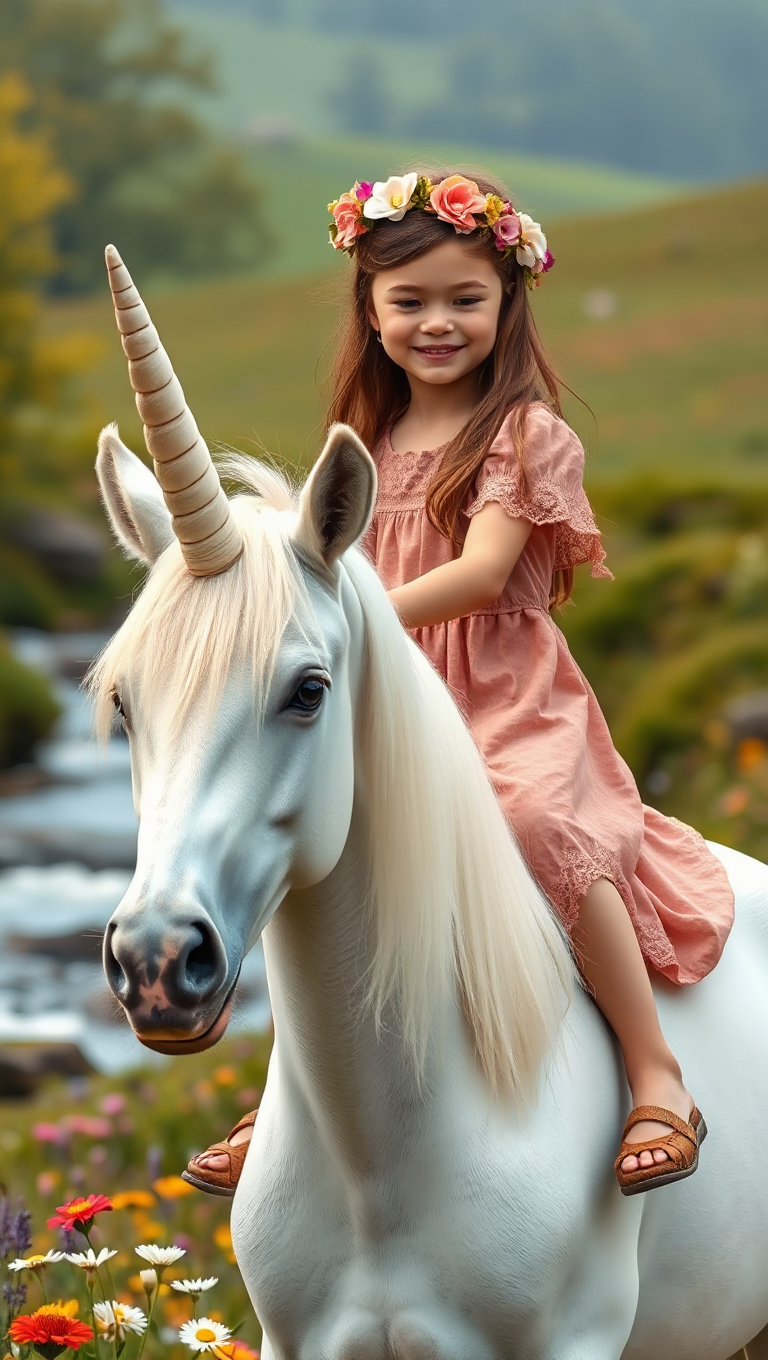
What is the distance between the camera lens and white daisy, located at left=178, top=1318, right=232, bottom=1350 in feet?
8.23

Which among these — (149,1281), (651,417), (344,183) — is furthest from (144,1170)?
(344,183)

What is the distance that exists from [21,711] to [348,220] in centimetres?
1388

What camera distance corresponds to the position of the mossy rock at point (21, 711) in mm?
16141

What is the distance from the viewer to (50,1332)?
2.36m

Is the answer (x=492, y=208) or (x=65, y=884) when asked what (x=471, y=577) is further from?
(x=65, y=884)

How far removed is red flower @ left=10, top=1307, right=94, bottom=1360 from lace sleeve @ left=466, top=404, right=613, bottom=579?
1438 mm

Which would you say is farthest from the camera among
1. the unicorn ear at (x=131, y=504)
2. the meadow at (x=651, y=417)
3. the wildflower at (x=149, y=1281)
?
the meadow at (x=651, y=417)

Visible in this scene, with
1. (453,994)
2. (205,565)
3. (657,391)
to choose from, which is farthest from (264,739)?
(657,391)

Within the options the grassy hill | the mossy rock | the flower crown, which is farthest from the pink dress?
the grassy hill

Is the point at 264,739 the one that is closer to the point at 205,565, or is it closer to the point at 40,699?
the point at 205,565

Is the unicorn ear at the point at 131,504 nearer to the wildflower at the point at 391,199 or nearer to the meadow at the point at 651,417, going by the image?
the meadow at the point at 651,417

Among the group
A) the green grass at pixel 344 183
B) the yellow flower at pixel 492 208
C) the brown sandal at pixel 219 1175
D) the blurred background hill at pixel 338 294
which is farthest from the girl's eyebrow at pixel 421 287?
the green grass at pixel 344 183

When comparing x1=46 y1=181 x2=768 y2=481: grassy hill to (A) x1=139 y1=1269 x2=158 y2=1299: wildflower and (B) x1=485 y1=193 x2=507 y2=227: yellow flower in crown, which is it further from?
(A) x1=139 y1=1269 x2=158 y2=1299: wildflower

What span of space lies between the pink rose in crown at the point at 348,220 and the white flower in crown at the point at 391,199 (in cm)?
3
